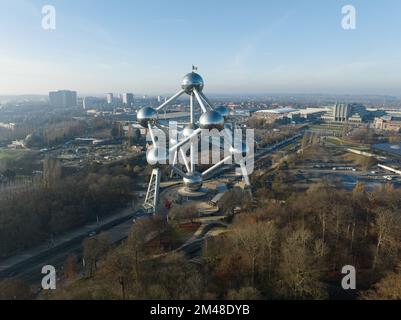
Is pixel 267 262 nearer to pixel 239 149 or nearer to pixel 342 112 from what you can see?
pixel 239 149

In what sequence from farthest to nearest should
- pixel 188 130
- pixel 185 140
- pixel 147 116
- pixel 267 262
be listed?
pixel 147 116 → pixel 188 130 → pixel 185 140 → pixel 267 262

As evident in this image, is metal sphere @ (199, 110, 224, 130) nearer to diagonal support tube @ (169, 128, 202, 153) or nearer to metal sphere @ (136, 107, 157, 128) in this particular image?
diagonal support tube @ (169, 128, 202, 153)

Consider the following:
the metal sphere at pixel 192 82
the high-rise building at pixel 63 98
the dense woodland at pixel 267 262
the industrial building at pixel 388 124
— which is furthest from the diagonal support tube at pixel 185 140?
the high-rise building at pixel 63 98

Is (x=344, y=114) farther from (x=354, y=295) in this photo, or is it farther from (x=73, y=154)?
(x=354, y=295)

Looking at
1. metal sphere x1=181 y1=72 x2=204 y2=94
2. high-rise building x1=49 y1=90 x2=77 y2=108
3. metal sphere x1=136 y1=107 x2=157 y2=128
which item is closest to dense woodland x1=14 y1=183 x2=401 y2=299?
metal sphere x1=136 y1=107 x2=157 y2=128

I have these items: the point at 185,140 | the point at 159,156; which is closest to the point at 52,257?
the point at 159,156

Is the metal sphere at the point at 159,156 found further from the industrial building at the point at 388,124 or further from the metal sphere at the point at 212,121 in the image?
the industrial building at the point at 388,124

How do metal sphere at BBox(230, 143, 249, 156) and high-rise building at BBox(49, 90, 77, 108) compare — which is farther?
high-rise building at BBox(49, 90, 77, 108)
